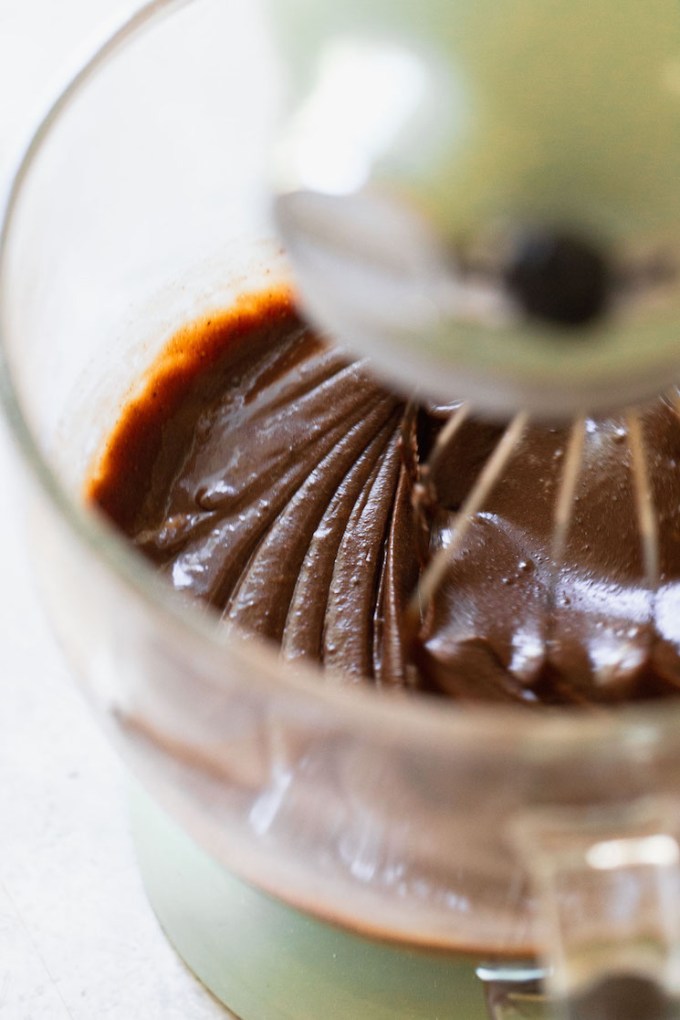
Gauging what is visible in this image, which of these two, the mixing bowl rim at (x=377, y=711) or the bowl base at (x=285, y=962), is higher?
the mixing bowl rim at (x=377, y=711)

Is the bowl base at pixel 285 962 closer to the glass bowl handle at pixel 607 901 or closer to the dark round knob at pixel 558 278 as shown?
the glass bowl handle at pixel 607 901

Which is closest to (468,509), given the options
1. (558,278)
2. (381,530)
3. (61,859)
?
(381,530)

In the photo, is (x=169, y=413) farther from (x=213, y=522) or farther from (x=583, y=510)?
(x=583, y=510)

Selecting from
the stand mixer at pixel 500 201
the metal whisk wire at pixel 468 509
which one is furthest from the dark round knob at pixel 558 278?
the metal whisk wire at pixel 468 509

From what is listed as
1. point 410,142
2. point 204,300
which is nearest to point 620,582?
point 410,142

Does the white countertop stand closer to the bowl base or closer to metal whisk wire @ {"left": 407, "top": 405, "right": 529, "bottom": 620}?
the bowl base

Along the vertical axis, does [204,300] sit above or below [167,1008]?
above

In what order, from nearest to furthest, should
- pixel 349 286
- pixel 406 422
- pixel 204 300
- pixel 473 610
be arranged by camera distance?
pixel 349 286 < pixel 473 610 < pixel 406 422 < pixel 204 300
